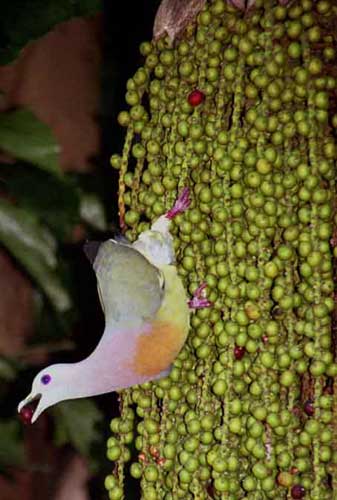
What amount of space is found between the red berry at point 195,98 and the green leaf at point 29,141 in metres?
0.66

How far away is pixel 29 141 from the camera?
149 centimetres

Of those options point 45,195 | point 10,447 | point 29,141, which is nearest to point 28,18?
point 29,141

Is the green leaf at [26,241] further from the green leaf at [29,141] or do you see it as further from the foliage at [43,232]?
the green leaf at [29,141]

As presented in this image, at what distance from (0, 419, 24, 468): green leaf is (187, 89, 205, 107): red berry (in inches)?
39.7

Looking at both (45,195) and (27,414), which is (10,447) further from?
(27,414)

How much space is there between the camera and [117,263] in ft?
2.58

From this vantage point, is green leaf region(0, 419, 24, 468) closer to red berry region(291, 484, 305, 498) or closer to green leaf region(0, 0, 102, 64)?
green leaf region(0, 0, 102, 64)

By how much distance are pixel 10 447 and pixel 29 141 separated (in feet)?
2.05

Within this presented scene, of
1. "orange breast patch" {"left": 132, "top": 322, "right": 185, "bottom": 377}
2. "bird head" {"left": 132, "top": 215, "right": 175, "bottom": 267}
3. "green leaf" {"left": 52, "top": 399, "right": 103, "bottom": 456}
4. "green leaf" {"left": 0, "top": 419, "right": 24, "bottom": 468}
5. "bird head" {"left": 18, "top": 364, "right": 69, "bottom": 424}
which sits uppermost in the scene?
"bird head" {"left": 132, "top": 215, "right": 175, "bottom": 267}

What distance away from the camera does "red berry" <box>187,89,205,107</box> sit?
83cm

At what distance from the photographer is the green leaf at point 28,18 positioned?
1.47 meters

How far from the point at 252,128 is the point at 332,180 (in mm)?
97

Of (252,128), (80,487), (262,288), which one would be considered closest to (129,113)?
(252,128)

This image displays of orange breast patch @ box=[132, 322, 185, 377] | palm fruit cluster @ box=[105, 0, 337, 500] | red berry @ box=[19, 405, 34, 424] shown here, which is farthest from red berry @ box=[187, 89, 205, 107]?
red berry @ box=[19, 405, 34, 424]
